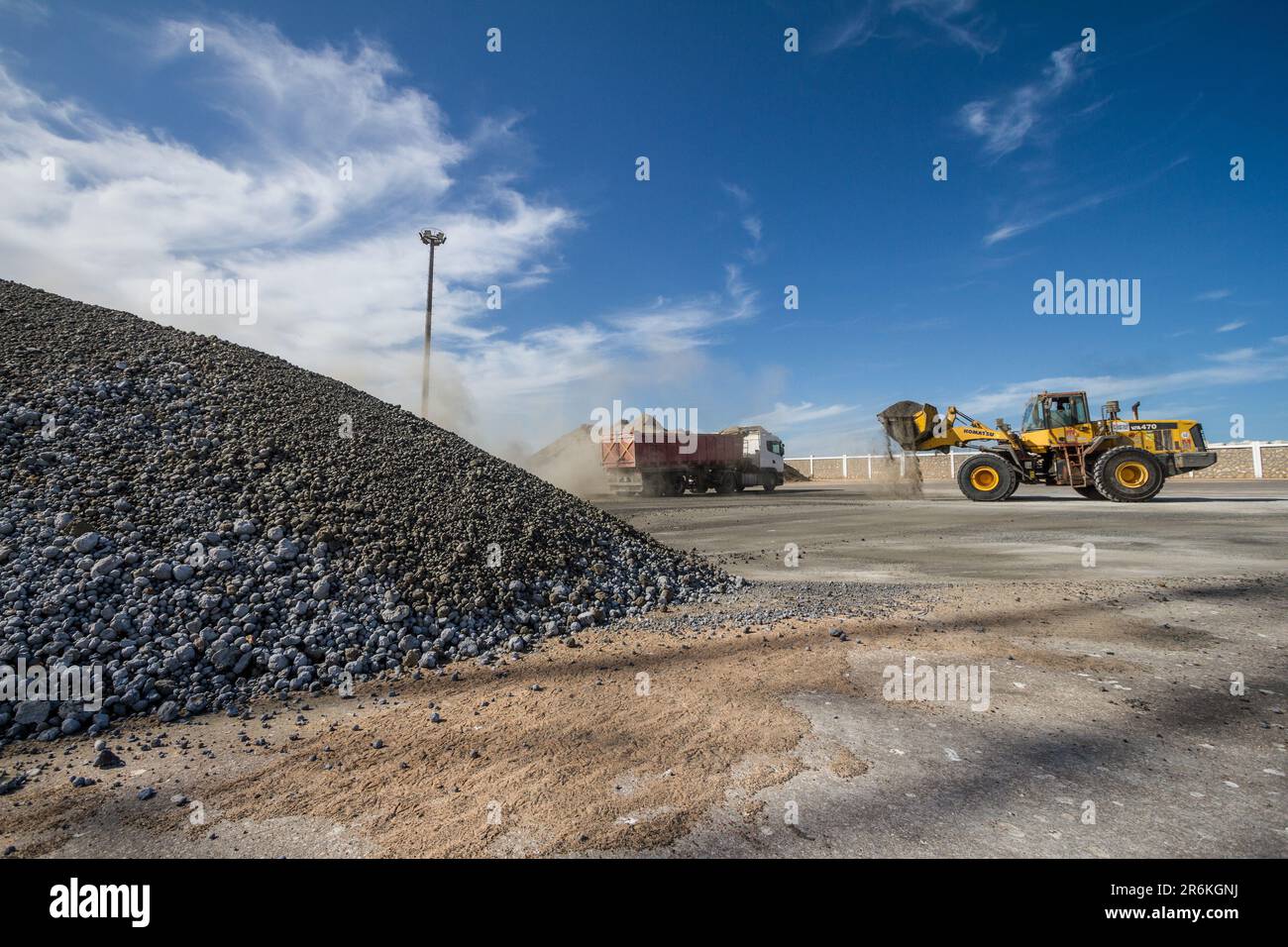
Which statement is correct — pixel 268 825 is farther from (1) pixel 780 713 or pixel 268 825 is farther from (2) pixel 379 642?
(1) pixel 780 713

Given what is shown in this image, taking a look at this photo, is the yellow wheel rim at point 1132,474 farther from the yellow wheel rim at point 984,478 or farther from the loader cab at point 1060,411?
the yellow wheel rim at point 984,478

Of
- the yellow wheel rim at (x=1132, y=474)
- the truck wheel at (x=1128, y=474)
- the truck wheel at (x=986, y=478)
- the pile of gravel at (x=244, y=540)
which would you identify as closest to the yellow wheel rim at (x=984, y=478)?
the truck wheel at (x=986, y=478)

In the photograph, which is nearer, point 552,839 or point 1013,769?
point 552,839

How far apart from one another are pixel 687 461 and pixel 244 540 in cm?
2137

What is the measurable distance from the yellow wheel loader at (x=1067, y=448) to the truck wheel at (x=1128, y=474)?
20 millimetres

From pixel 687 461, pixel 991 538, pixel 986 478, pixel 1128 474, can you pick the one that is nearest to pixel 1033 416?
pixel 986 478

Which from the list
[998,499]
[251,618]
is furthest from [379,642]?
[998,499]

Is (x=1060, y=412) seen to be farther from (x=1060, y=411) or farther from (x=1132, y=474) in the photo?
(x=1132, y=474)

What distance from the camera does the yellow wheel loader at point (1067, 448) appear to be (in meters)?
15.5

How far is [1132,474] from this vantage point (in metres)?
15.6

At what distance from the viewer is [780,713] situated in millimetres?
3729

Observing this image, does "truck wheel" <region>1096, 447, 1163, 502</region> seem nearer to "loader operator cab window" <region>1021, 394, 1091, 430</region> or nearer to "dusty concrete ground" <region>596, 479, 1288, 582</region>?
"dusty concrete ground" <region>596, 479, 1288, 582</region>
